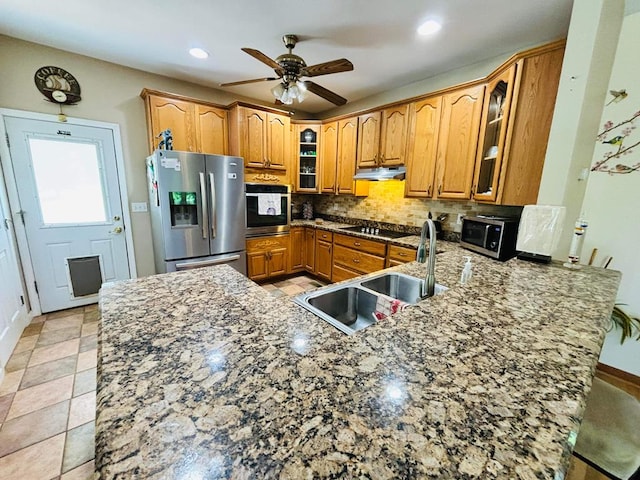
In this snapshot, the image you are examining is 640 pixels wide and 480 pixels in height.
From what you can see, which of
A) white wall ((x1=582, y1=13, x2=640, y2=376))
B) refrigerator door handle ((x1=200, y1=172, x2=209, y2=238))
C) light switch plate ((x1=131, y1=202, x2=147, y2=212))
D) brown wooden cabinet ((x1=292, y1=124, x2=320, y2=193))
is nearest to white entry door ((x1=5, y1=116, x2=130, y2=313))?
light switch plate ((x1=131, y1=202, x2=147, y2=212))

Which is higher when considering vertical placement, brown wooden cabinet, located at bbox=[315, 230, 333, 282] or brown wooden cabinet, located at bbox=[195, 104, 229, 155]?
brown wooden cabinet, located at bbox=[195, 104, 229, 155]

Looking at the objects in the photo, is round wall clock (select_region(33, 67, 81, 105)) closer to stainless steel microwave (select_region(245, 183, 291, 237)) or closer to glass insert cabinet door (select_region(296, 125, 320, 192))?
stainless steel microwave (select_region(245, 183, 291, 237))

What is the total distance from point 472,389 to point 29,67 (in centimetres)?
412

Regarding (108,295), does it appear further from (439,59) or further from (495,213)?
(439,59)

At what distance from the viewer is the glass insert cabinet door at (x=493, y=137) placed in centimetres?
207

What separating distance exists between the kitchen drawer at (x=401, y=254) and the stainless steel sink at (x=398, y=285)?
108 centimetres

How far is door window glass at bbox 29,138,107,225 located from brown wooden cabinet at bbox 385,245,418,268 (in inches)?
129

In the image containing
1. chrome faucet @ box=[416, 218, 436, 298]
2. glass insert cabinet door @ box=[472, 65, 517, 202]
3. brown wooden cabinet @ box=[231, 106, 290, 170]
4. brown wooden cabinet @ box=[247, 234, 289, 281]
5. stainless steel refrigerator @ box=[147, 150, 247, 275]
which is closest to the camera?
chrome faucet @ box=[416, 218, 436, 298]

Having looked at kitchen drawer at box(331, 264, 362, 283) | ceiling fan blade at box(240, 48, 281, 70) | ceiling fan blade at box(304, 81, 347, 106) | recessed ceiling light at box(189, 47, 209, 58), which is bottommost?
kitchen drawer at box(331, 264, 362, 283)

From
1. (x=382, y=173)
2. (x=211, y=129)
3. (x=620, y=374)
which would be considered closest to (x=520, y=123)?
(x=382, y=173)

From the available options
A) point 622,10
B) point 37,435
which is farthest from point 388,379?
point 622,10

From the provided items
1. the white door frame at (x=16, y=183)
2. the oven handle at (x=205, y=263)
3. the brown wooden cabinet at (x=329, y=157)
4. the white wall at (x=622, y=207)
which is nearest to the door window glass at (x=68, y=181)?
the white door frame at (x=16, y=183)

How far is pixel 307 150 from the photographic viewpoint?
158 inches

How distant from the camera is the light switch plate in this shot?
311 cm
